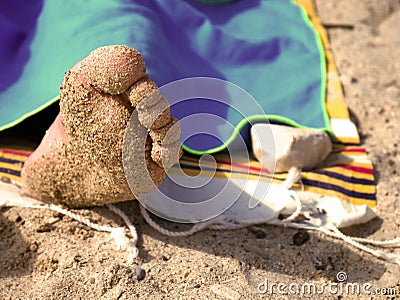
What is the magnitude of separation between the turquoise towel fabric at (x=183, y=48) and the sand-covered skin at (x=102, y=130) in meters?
0.30

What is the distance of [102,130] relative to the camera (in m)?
1.19

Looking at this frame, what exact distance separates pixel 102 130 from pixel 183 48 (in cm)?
84

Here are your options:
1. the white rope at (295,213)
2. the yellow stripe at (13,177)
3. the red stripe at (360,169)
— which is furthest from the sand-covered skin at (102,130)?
the red stripe at (360,169)

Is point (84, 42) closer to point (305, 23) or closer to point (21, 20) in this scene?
point (21, 20)

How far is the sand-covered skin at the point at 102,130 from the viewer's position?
3.69 feet

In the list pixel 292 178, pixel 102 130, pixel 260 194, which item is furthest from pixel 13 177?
pixel 292 178

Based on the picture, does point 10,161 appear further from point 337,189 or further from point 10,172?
point 337,189

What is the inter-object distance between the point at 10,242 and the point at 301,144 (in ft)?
2.88

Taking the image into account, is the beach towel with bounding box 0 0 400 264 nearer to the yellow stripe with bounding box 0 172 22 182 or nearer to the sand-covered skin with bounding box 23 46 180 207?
the yellow stripe with bounding box 0 172 22 182

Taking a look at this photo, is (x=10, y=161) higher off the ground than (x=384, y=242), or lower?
higher

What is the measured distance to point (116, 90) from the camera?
44.8 inches

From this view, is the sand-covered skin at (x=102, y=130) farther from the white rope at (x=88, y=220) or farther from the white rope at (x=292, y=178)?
the white rope at (x=292, y=178)

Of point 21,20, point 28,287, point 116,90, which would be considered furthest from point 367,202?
point 21,20

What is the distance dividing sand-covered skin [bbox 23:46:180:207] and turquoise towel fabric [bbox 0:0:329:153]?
0.97ft
